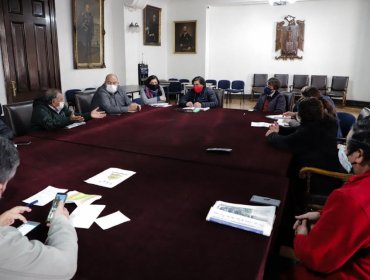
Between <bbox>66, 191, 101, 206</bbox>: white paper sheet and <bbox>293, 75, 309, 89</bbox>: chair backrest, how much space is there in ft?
29.9

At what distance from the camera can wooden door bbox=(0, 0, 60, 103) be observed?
5.75 metres

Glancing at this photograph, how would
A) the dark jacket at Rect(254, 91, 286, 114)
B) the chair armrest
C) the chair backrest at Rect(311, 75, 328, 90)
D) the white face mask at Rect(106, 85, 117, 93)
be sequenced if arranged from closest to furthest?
the chair armrest
the white face mask at Rect(106, 85, 117, 93)
the dark jacket at Rect(254, 91, 286, 114)
the chair backrest at Rect(311, 75, 328, 90)

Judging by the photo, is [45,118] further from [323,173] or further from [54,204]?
[323,173]

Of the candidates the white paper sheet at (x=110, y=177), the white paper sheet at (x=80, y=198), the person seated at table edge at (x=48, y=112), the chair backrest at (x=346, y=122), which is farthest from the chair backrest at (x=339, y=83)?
the white paper sheet at (x=80, y=198)

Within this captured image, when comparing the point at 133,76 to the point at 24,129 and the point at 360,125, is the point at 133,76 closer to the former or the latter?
the point at 24,129

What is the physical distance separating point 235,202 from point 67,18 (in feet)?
21.8

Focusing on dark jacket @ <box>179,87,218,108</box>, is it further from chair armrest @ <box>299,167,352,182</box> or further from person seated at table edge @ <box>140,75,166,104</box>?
chair armrest @ <box>299,167,352,182</box>

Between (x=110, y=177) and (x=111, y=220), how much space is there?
0.59 metres

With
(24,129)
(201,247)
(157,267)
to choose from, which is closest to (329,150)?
(201,247)

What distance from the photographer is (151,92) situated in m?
6.01

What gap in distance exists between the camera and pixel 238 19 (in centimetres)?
1047

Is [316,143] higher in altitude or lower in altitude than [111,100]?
lower

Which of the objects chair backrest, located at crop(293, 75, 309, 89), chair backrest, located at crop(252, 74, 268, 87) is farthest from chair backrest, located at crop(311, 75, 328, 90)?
chair backrest, located at crop(252, 74, 268, 87)

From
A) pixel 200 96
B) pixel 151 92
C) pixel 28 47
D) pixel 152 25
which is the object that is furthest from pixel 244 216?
pixel 152 25
